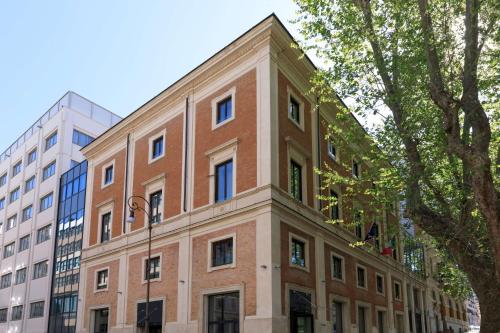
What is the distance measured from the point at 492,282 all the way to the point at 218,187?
1209 cm

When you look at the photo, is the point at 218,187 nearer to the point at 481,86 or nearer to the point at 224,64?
the point at 224,64

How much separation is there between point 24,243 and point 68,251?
10826 millimetres

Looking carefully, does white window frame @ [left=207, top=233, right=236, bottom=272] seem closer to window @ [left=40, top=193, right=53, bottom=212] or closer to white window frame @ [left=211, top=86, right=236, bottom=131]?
white window frame @ [left=211, top=86, right=236, bottom=131]

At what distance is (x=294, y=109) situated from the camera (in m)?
24.3

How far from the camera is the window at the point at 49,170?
42666 mm

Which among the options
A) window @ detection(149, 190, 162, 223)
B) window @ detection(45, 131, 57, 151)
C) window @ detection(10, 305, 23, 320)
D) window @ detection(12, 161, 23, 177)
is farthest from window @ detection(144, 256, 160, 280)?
window @ detection(12, 161, 23, 177)

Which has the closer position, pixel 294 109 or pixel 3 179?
pixel 294 109

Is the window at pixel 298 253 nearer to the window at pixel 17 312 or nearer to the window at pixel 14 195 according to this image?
the window at pixel 17 312

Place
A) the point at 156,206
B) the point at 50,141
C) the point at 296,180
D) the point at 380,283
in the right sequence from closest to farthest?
the point at 296,180
the point at 156,206
the point at 380,283
the point at 50,141

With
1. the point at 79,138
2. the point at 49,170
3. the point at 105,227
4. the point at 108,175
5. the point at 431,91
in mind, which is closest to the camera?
the point at 431,91

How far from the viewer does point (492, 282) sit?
14648 millimetres

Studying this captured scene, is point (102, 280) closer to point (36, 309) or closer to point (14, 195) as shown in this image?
point (36, 309)

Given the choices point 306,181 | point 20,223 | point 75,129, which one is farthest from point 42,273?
point 306,181

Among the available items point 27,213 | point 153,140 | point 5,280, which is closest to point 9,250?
point 5,280
